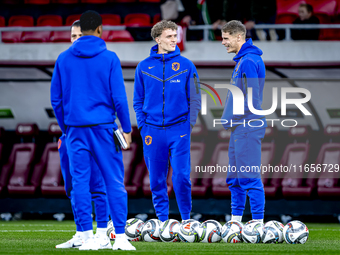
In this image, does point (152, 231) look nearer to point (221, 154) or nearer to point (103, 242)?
point (103, 242)

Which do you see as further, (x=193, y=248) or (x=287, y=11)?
(x=287, y=11)

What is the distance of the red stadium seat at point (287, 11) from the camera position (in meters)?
10.4

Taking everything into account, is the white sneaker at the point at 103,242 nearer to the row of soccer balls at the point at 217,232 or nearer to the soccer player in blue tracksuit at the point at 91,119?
the soccer player in blue tracksuit at the point at 91,119

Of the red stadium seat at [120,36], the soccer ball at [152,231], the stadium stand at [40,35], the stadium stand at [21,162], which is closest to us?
the soccer ball at [152,231]

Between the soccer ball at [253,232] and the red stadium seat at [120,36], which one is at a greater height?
the red stadium seat at [120,36]

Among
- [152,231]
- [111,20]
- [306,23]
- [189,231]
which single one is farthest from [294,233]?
[111,20]

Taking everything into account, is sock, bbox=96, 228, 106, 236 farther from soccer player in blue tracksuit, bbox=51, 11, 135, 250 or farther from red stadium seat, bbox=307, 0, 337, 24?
red stadium seat, bbox=307, 0, 337, 24

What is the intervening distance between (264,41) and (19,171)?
14.3ft

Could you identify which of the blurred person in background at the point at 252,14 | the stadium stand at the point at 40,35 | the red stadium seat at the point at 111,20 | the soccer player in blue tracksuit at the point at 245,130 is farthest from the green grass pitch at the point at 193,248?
the red stadium seat at the point at 111,20

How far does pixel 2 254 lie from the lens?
3.74 meters

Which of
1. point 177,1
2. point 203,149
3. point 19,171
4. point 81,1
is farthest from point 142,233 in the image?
point 81,1

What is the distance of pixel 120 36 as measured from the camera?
10031mm

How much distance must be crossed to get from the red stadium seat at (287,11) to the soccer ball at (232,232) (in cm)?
648

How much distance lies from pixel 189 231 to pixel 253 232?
1.68ft
